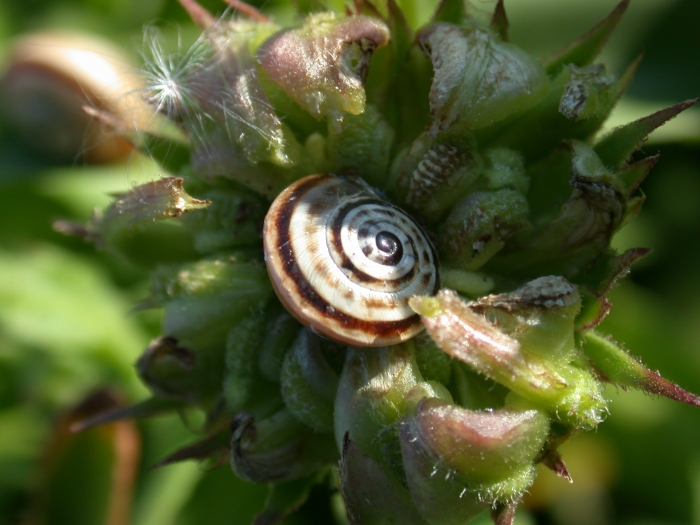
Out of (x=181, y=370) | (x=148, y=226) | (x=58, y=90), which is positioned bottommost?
(x=58, y=90)

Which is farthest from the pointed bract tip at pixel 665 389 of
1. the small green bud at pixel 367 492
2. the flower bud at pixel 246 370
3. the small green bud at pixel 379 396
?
the flower bud at pixel 246 370

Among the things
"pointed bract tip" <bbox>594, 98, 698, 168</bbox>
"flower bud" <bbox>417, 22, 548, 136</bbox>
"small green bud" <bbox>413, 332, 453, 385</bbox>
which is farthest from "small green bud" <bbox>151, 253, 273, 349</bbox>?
"pointed bract tip" <bbox>594, 98, 698, 168</bbox>

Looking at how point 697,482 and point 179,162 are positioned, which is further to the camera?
point 697,482

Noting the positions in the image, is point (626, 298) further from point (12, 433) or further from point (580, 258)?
point (12, 433)

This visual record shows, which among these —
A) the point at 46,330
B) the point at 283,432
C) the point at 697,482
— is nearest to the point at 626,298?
the point at 697,482

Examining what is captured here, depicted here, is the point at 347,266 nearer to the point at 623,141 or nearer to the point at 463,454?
the point at 463,454

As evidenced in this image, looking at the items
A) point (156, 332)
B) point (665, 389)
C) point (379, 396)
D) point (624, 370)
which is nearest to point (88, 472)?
point (156, 332)
